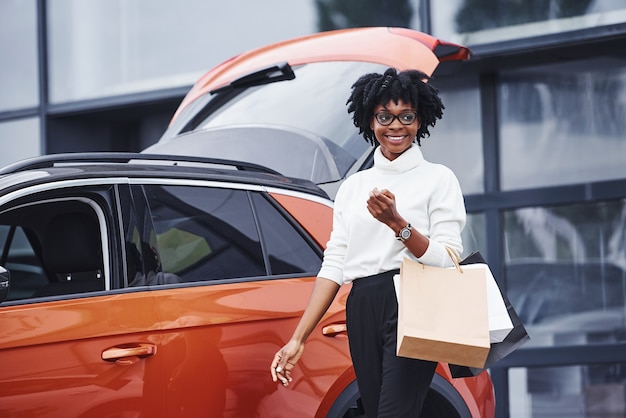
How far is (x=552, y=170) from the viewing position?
789 centimetres

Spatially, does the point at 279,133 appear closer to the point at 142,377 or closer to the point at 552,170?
the point at 142,377

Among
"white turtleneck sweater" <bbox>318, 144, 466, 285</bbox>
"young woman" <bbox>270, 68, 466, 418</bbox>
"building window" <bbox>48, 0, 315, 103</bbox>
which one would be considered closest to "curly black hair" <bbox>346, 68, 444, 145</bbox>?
"young woman" <bbox>270, 68, 466, 418</bbox>

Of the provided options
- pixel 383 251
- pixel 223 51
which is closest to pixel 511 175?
pixel 223 51

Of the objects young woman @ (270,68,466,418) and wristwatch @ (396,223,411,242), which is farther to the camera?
young woman @ (270,68,466,418)

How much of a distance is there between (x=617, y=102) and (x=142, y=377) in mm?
5150

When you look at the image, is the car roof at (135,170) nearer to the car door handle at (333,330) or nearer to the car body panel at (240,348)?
the car body panel at (240,348)

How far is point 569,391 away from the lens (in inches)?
306

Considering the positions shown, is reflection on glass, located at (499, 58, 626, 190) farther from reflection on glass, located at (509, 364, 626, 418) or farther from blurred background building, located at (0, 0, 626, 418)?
reflection on glass, located at (509, 364, 626, 418)

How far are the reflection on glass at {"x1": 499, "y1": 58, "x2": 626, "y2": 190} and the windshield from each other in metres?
2.97

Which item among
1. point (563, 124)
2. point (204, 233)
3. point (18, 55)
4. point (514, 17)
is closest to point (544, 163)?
point (563, 124)

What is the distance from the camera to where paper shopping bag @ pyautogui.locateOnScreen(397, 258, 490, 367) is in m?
3.12

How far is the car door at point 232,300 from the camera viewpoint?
3.73 metres

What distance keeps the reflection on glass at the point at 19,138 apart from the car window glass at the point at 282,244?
19.4 feet

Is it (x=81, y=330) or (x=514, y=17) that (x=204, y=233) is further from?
(x=514, y=17)
